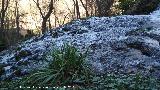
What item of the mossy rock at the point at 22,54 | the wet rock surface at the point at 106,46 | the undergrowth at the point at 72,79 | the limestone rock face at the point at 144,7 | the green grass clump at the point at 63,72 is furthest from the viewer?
the limestone rock face at the point at 144,7

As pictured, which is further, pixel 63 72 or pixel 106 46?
pixel 106 46

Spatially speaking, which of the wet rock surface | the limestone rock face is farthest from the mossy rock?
the limestone rock face

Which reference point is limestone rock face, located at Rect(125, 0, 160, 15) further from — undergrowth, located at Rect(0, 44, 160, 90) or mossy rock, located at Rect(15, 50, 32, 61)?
undergrowth, located at Rect(0, 44, 160, 90)

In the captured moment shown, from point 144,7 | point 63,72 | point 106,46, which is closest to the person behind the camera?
point 63,72

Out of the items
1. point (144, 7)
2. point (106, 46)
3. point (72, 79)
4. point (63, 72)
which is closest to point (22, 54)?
point (106, 46)

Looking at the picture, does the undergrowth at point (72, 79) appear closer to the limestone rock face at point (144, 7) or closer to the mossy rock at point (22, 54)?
the mossy rock at point (22, 54)

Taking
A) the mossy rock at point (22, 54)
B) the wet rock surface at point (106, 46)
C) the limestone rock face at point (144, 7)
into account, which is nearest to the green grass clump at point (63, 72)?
the wet rock surface at point (106, 46)

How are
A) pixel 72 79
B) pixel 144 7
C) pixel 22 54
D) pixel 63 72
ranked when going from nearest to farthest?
1. pixel 72 79
2. pixel 63 72
3. pixel 22 54
4. pixel 144 7

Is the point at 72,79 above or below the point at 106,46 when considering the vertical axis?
below

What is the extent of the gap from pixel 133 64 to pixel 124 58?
47cm

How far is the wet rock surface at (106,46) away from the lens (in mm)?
8234

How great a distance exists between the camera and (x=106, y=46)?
31.1ft

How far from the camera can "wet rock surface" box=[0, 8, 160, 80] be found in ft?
27.0

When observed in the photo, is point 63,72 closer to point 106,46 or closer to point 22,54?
point 106,46
